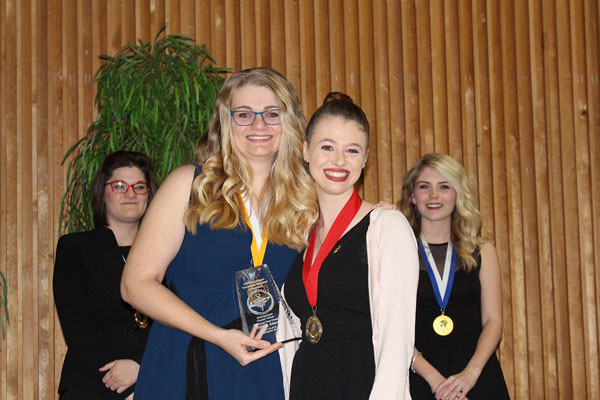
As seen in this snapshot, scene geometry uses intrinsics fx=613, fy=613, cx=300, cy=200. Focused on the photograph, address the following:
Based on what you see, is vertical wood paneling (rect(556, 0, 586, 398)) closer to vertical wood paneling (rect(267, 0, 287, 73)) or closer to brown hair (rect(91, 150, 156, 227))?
vertical wood paneling (rect(267, 0, 287, 73))

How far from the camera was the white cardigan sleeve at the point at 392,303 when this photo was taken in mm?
1891

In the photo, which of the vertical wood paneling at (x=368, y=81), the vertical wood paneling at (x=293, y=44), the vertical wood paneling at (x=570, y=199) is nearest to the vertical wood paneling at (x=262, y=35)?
the vertical wood paneling at (x=293, y=44)

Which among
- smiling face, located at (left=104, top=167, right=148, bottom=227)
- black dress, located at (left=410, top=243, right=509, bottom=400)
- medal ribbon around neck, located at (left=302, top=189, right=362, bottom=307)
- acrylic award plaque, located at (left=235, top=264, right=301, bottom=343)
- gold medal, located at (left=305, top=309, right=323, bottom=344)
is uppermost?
smiling face, located at (left=104, top=167, right=148, bottom=227)

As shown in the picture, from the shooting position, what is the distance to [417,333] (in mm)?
3146

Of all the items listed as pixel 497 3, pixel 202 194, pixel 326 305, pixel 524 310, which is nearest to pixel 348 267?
pixel 326 305

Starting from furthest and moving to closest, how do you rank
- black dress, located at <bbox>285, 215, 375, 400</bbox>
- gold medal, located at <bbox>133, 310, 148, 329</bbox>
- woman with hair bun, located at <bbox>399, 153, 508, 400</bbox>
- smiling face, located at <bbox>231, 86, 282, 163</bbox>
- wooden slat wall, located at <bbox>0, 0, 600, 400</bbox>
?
wooden slat wall, located at <bbox>0, 0, 600, 400</bbox>
woman with hair bun, located at <bbox>399, 153, 508, 400</bbox>
gold medal, located at <bbox>133, 310, 148, 329</bbox>
smiling face, located at <bbox>231, 86, 282, 163</bbox>
black dress, located at <bbox>285, 215, 375, 400</bbox>

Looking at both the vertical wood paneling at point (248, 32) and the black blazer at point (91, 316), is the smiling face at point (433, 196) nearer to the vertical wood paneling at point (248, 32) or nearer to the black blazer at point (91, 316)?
the black blazer at point (91, 316)

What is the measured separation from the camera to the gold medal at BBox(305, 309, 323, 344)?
6.75 ft

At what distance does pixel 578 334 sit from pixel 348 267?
3.18 meters

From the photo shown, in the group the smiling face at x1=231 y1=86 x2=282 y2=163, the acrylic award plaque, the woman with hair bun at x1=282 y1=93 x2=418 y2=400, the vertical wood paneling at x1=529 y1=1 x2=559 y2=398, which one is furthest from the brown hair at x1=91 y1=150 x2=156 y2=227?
the vertical wood paneling at x1=529 y1=1 x2=559 y2=398

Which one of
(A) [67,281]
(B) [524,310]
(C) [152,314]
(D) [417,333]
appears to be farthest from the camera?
(B) [524,310]

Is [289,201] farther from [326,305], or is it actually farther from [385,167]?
[385,167]

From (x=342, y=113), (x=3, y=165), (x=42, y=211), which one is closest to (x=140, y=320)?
(x=342, y=113)

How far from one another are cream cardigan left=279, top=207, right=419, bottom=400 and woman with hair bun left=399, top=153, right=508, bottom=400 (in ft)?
3.74
